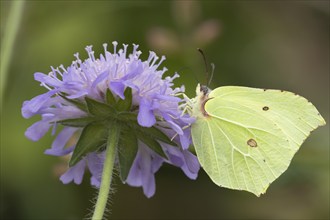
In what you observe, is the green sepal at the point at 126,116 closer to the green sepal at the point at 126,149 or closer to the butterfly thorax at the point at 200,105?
the green sepal at the point at 126,149

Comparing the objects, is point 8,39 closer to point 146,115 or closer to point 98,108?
point 98,108

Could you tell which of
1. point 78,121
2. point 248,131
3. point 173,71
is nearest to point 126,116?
point 78,121

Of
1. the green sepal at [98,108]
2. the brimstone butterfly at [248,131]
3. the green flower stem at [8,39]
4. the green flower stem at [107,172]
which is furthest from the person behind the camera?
the green flower stem at [8,39]

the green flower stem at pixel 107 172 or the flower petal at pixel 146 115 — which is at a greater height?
the flower petal at pixel 146 115

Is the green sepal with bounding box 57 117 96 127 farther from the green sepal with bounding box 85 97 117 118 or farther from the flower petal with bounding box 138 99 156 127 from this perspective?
the flower petal with bounding box 138 99 156 127

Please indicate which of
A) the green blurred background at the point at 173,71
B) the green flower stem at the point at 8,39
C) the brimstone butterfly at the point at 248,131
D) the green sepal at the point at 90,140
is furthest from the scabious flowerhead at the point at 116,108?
the green blurred background at the point at 173,71

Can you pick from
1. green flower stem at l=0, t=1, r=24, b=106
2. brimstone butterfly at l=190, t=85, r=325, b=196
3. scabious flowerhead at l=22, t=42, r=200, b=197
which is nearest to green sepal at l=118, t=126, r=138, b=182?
scabious flowerhead at l=22, t=42, r=200, b=197

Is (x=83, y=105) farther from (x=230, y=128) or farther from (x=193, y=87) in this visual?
(x=193, y=87)

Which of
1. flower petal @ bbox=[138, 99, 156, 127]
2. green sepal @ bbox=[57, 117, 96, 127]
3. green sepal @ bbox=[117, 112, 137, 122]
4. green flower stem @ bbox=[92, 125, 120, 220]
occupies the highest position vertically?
flower petal @ bbox=[138, 99, 156, 127]
